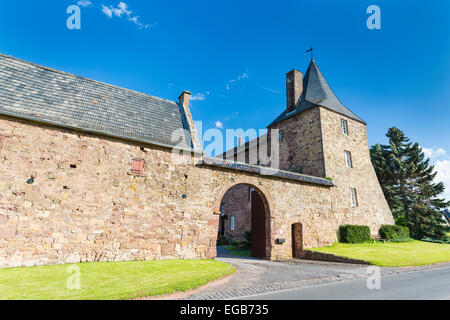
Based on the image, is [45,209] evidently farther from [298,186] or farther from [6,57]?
[298,186]

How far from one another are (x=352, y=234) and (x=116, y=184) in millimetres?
15244

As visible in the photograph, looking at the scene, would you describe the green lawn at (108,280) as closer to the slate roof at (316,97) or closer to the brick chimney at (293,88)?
the slate roof at (316,97)

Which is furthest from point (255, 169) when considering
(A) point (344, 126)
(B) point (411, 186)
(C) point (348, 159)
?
(B) point (411, 186)

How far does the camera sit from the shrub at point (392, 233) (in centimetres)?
1886

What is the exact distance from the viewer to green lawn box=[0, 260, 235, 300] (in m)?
5.35

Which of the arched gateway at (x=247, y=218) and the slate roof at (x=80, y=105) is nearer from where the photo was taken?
the slate roof at (x=80, y=105)

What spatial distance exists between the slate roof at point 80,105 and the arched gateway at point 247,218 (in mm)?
5926

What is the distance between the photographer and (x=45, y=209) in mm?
8805

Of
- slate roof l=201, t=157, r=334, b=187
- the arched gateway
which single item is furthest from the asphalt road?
slate roof l=201, t=157, r=334, b=187

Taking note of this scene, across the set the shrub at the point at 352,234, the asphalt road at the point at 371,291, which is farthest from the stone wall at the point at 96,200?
the shrub at the point at 352,234

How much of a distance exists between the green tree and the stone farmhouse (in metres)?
14.3

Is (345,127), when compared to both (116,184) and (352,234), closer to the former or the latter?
(352,234)
